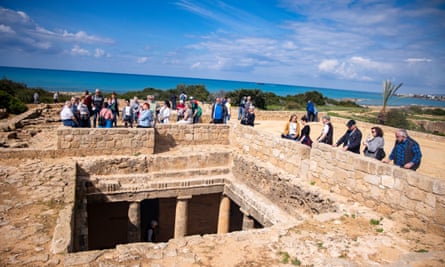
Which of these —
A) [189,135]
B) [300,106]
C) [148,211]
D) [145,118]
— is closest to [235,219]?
[148,211]

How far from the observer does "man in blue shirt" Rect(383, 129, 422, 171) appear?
631 centimetres

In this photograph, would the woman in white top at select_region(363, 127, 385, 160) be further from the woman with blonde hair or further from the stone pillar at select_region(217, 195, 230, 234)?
the stone pillar at select_region(217, 195, 230, 234)

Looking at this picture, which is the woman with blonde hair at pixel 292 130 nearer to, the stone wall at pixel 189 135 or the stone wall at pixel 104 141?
the stone wall at pixel 189 135

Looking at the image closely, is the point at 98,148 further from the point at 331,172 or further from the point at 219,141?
the point at 331,172

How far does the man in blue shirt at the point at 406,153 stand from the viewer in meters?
6.31

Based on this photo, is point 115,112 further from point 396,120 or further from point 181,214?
point 396,120

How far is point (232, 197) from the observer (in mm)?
10500

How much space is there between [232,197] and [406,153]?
18.6 ft

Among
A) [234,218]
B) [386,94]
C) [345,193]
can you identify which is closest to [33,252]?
[345,193]

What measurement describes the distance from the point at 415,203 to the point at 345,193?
1.70m

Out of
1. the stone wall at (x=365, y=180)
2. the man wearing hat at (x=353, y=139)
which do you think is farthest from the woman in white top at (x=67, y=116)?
the man wearing hat at (x=353, y=139)

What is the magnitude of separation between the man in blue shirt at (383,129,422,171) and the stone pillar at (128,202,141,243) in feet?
24.6

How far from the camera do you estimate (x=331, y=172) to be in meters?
7.66

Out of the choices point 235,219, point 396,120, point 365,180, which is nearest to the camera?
point 365,180
